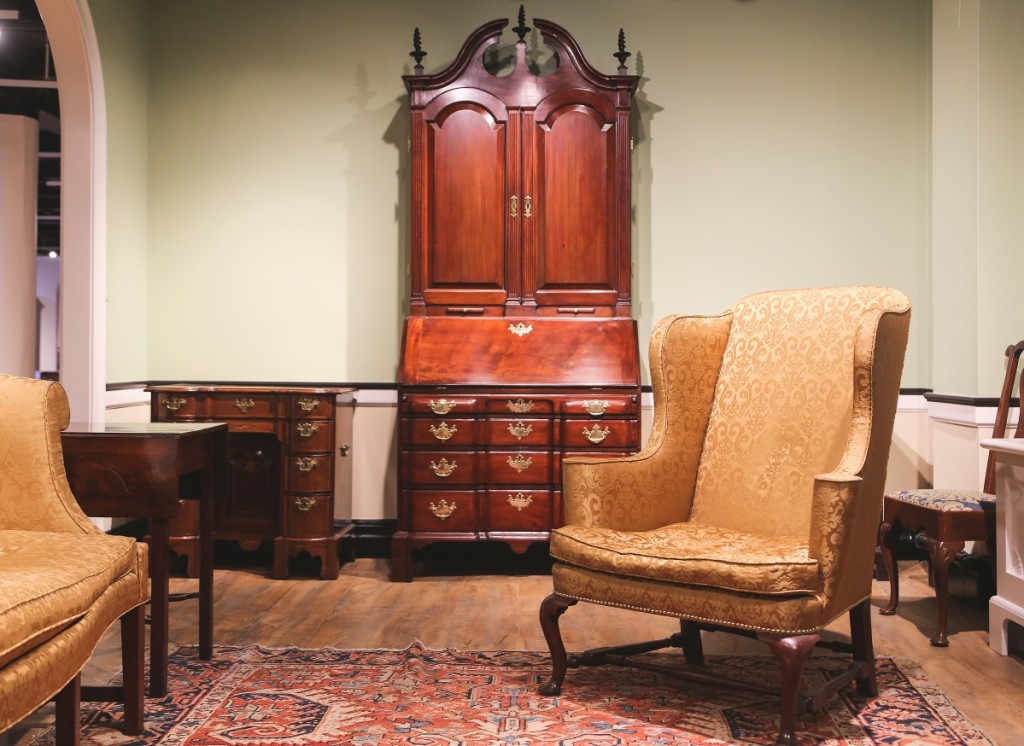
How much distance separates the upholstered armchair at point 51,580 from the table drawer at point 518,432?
1.91 metres

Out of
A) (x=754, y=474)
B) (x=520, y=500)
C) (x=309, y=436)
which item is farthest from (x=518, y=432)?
(x=754, y=474)

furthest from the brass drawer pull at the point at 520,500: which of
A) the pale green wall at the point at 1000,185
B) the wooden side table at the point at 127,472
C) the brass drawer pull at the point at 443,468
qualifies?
the pale green wall at the point at 1000,185

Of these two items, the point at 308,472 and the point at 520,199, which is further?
the point at 520,199

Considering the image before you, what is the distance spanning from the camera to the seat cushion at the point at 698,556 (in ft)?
6.69

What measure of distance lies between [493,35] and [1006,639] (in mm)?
3144

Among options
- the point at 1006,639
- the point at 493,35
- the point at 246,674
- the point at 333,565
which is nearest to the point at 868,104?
the point at 493,35

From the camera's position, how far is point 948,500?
3.10m

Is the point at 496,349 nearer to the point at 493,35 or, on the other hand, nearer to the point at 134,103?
the point at 493,35

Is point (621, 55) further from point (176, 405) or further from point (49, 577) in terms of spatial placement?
point (49, 577)

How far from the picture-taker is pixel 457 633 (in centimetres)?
306

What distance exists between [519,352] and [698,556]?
194 centimetres

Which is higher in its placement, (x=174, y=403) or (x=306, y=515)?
(x=174, y=403)

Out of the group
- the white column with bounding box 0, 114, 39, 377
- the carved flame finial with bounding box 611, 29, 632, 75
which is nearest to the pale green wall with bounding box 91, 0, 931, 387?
the carved flame finial with bounding box 611, 29, 632, 75

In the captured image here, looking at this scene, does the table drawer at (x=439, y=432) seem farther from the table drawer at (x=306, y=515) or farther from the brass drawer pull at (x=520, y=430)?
the table drawer at (x=306, y=515)
